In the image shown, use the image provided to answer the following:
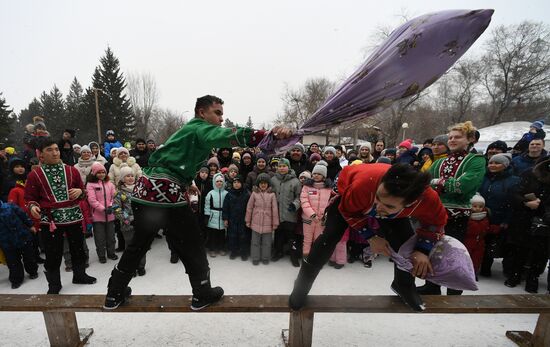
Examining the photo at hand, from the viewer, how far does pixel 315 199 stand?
14.0ft

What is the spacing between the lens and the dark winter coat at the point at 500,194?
3855 millimetres

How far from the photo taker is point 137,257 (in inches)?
79.0

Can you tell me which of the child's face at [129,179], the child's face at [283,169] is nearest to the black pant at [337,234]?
the child's face at [283,169]

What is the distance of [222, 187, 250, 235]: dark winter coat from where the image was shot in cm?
460

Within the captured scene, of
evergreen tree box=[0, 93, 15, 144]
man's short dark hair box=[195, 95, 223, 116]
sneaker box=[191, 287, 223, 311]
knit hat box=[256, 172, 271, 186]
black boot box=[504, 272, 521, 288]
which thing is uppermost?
evergreen tree box=[0, 93, 15, 144]

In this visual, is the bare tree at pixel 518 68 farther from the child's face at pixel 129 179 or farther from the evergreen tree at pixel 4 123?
the evergreen tree at pixel 4 123

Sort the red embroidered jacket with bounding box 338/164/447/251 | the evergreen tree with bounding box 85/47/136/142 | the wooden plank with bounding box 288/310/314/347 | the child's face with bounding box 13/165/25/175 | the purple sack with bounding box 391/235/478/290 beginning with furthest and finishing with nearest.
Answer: the evergreen tree with bounding box 85/47/136/142 → the child's face with bounding box 13/165/25/175 → the wooden plank with bounding box 288/310/314/347 → the purple sack with bounding box 391/235/478/290 → the red embroidered jacket with bounding box 338/164/447/251

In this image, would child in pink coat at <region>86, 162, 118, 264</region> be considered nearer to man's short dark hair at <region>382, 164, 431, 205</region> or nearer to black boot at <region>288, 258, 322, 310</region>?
black boot at <region>288, 258, 322, 310</region>

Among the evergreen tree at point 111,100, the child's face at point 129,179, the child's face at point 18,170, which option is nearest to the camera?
the child's face at point 18,170

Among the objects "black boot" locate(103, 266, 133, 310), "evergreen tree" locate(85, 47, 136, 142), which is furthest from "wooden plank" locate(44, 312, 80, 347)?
"evergreen tree" locate(85, 47, 136, 142)

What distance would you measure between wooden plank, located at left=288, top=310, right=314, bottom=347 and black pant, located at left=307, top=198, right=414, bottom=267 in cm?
68

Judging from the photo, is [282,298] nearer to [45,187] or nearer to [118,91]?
[45,187]

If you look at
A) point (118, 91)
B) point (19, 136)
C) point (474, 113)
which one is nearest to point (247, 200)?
point (118, 91)

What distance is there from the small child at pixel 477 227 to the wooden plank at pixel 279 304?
146cm
